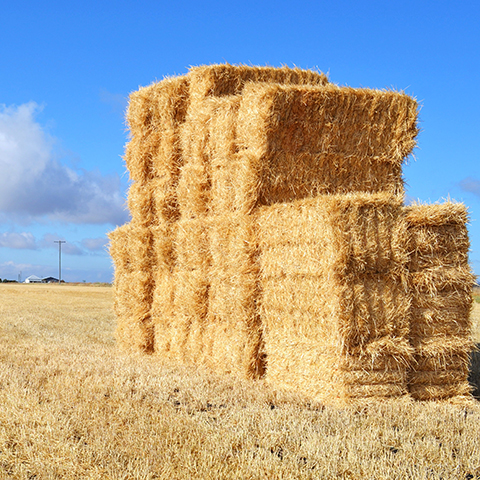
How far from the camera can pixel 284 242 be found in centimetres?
749

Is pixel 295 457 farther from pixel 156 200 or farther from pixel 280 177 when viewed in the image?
pixel 156 200

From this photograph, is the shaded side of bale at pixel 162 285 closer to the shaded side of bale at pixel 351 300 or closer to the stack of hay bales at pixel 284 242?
the stack of hay bales at pixel 284 242

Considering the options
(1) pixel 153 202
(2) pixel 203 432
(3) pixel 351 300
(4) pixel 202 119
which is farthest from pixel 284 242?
(1) pixel 153 202

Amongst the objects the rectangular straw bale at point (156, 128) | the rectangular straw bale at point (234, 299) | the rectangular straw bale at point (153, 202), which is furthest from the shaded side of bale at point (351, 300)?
the rectangular straw bale at point (156, 128)

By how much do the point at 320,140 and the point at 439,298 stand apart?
2.85 meters

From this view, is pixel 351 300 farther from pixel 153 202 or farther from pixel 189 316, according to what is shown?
pixel 153 202

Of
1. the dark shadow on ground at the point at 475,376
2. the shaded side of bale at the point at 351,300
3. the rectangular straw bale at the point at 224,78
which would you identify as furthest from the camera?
the rectangular straw bale at the point at 224,78

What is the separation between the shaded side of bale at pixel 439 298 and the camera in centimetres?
698

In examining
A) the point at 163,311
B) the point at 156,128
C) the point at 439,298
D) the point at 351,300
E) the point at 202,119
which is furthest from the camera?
the point at 156,128

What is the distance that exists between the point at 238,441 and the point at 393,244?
315cm

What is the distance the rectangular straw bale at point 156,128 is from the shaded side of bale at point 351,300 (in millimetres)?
3689

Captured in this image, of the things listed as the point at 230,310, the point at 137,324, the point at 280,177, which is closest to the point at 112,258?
the point at 137,324

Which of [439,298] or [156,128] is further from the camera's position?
[156,128]

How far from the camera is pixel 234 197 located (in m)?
8.54
